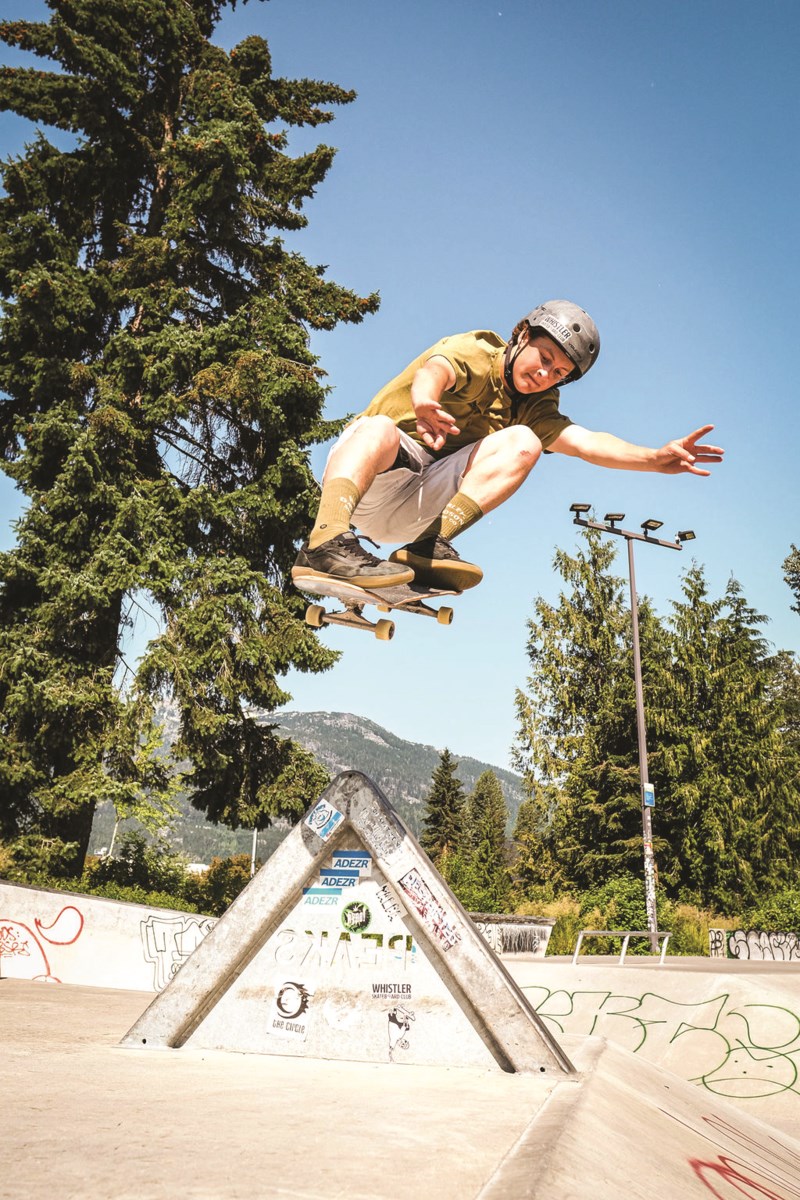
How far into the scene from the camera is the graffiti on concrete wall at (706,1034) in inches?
263

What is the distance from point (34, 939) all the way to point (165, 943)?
172 cm

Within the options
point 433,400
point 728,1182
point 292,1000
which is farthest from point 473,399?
point 728,1182

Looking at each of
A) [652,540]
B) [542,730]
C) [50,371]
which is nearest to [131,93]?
[50,371]

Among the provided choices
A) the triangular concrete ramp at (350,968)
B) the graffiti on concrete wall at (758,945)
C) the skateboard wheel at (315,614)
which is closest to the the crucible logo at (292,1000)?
the triangular concrete ramp at (350,968)

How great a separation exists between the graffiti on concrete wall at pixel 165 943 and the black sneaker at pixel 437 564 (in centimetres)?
924

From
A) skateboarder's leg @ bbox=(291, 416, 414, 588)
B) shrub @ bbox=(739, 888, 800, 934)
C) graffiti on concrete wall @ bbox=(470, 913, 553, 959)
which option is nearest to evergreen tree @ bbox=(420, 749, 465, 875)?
shrub @ bbox=(739, 888, 800, 934)

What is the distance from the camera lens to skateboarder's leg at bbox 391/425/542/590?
399cm

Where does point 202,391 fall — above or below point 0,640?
above

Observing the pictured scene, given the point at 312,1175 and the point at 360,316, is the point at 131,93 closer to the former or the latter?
the point at 360,316

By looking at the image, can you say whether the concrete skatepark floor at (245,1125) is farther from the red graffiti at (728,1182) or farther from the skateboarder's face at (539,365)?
the skateboarder's face at (539,365)

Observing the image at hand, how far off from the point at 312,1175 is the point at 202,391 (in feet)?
50.9

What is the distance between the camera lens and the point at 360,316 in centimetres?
1889

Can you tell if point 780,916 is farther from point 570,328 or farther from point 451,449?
point 570,328

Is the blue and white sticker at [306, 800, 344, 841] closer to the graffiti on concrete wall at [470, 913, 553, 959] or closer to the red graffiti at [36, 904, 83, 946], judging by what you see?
the red graffiti at [36, 904, 83, 946]
